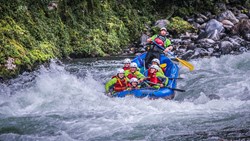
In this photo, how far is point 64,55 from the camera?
14156 mm

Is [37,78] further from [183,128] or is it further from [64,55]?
[183,128]

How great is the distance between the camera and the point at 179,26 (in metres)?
18.2

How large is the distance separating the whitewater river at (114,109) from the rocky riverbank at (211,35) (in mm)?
2249

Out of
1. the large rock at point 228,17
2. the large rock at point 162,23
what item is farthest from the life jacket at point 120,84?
the large rock at point 228,17

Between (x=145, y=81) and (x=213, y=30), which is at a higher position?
(x=213, y=30)

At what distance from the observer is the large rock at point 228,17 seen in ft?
61.2

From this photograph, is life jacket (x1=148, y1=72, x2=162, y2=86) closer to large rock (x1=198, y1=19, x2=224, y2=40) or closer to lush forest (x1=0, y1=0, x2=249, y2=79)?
lush forest (x1=0, y1=0, x2=249, y2=79)

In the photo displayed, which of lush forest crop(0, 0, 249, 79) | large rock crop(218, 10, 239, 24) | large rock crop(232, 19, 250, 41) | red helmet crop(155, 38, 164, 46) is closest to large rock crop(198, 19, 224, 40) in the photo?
large rock crop(232, 19, 250, 41)

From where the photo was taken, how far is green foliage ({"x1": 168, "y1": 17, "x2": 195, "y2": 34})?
17.9 meters

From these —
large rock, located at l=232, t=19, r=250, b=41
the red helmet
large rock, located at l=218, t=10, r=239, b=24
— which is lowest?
the red helmet

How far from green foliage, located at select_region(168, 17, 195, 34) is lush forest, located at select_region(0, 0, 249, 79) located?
37.1 inches

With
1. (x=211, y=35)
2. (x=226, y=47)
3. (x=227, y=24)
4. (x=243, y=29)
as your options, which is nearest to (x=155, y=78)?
(x=226, y=47)

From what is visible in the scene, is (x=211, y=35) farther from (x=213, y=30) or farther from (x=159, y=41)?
(x=159, y=41)

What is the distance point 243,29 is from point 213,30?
124cm
